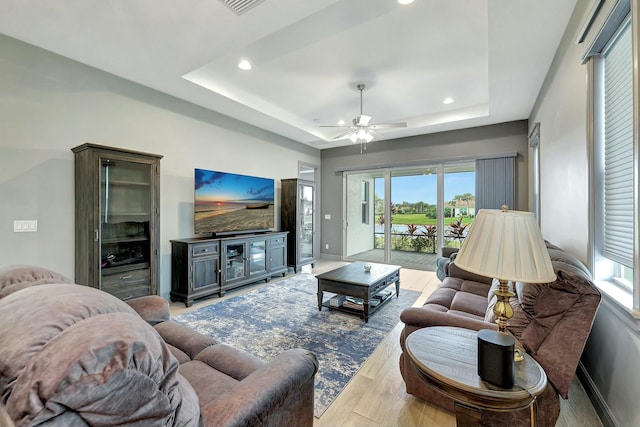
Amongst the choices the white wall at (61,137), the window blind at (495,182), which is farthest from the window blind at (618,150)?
the white wall at (61,137)

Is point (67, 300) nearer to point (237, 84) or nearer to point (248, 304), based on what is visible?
point (248, 304)

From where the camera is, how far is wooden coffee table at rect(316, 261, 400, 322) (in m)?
3.07

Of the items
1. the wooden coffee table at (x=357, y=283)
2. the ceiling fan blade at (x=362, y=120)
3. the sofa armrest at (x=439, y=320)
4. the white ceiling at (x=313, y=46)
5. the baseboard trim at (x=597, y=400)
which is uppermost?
the white ceiling at (x=313, y=46)

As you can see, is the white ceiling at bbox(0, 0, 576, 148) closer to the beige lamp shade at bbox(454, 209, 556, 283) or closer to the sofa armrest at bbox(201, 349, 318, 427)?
the beige lamp shade at bbox(454, 209, 556, 283)

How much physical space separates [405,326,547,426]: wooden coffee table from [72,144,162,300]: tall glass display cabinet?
3.13m

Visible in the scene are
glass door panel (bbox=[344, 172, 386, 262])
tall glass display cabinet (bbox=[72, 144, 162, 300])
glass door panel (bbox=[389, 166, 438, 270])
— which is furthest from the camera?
glass door panel (bbox=[344, 172, 386, 262])

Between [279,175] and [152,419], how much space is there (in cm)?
533

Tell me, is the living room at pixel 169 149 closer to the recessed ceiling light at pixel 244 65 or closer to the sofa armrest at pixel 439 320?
the sofa armrest at pixel 439 320

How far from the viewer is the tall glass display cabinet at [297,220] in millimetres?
5484

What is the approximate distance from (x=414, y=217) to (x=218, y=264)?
408 cm

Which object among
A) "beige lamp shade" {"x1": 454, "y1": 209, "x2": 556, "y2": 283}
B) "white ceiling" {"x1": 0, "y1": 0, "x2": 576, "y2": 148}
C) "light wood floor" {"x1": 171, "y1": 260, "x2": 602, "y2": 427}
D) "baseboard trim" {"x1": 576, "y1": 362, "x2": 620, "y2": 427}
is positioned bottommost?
"light wood floor" {"x1": 171, "y1": 260, "x2": 602, "y2": 427}

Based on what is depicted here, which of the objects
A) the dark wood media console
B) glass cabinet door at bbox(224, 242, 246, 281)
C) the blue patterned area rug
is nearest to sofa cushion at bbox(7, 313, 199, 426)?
the blue patterned area rug

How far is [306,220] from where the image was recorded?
19.1 ft

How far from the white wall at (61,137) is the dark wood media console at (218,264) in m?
0.28
